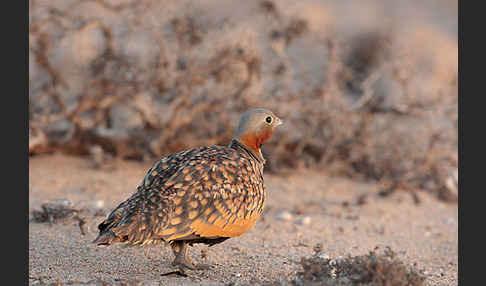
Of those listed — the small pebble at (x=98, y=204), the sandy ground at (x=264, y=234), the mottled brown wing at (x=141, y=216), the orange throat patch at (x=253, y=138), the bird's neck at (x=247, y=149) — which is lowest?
the sandy ground at (x=264, y=234)

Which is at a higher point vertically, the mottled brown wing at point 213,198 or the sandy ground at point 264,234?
the mottled brown wing at point 213,198

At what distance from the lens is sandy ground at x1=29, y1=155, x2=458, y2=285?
4562 mm

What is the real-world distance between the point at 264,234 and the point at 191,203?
2.06 meters

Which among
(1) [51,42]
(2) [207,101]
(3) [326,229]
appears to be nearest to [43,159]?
(1) [51,42]

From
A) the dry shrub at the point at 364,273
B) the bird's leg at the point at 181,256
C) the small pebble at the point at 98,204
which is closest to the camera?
the dry shrub at the point at 364,273

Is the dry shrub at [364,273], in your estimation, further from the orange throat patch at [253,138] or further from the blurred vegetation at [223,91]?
the blurred vegetation at [223,91]

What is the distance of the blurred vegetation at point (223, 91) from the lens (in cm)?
812

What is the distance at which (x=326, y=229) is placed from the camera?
6.54m

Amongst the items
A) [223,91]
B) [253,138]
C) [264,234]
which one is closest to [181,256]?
[253,138]

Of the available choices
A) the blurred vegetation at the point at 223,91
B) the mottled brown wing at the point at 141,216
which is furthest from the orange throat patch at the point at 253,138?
the blurred vegetation at the point at 223,91

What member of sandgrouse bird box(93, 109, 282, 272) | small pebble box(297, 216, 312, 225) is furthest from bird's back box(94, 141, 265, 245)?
small pebble box(297, 216, 312, 225)

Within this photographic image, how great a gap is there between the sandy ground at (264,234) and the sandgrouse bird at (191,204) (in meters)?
0.38

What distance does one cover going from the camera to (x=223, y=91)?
27.4 ft

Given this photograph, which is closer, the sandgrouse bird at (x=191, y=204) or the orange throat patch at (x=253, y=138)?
the sandgrouse bird at (x=191, y=204)
